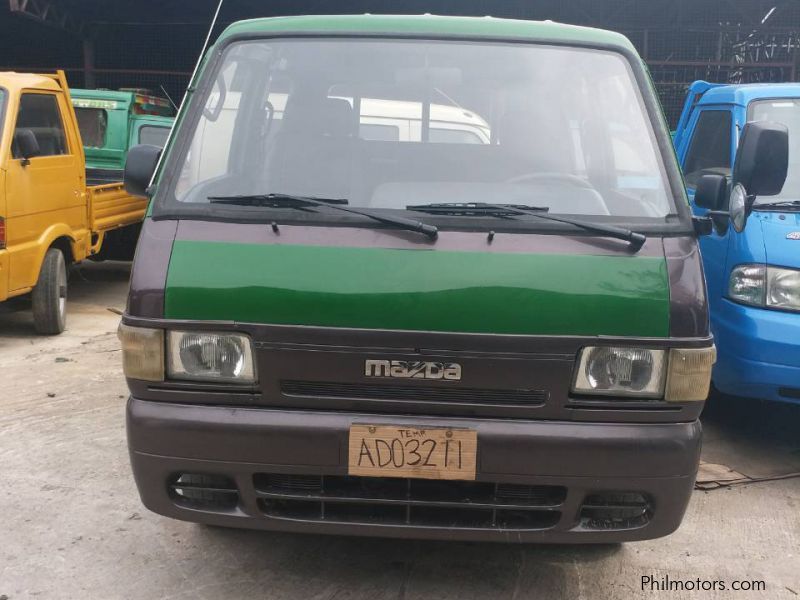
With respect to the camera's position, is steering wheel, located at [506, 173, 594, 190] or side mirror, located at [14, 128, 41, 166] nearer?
steering wheel, located at [506, 173, 594, 190]

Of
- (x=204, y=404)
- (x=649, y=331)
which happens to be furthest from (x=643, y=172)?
(x=204, y=404)

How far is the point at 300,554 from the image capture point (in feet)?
10.5

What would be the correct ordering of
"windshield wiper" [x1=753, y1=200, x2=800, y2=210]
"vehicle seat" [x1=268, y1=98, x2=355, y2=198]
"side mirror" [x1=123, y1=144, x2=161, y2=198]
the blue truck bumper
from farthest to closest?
"windshield wiper" [x1=753, y1=200, x2=800, y2=210] < the blue truck bumper < "side mirror" [x1=123, y1=144, x2=161, y2=198] < "vehicle seat" [x1=268, y1=98, x2=355, y2=198]

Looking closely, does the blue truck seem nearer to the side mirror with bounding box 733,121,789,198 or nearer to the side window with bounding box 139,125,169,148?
the side mirror with bounding box 733,121,789,198

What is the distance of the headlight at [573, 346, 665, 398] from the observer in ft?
8.46

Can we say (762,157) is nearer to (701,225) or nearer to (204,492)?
(701,225)

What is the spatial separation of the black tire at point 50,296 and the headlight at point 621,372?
5.10m

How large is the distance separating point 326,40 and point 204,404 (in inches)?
57.4

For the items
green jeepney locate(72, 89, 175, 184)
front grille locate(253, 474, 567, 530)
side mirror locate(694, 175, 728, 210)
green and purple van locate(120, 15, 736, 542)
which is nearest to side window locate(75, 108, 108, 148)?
green jeepney locate(72, 89, 175, 184)

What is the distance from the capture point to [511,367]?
2543 millimetres

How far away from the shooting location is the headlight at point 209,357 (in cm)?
259

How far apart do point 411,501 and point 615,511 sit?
2.20ft

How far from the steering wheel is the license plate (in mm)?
953

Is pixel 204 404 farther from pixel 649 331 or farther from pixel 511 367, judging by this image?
pixel 649 331
